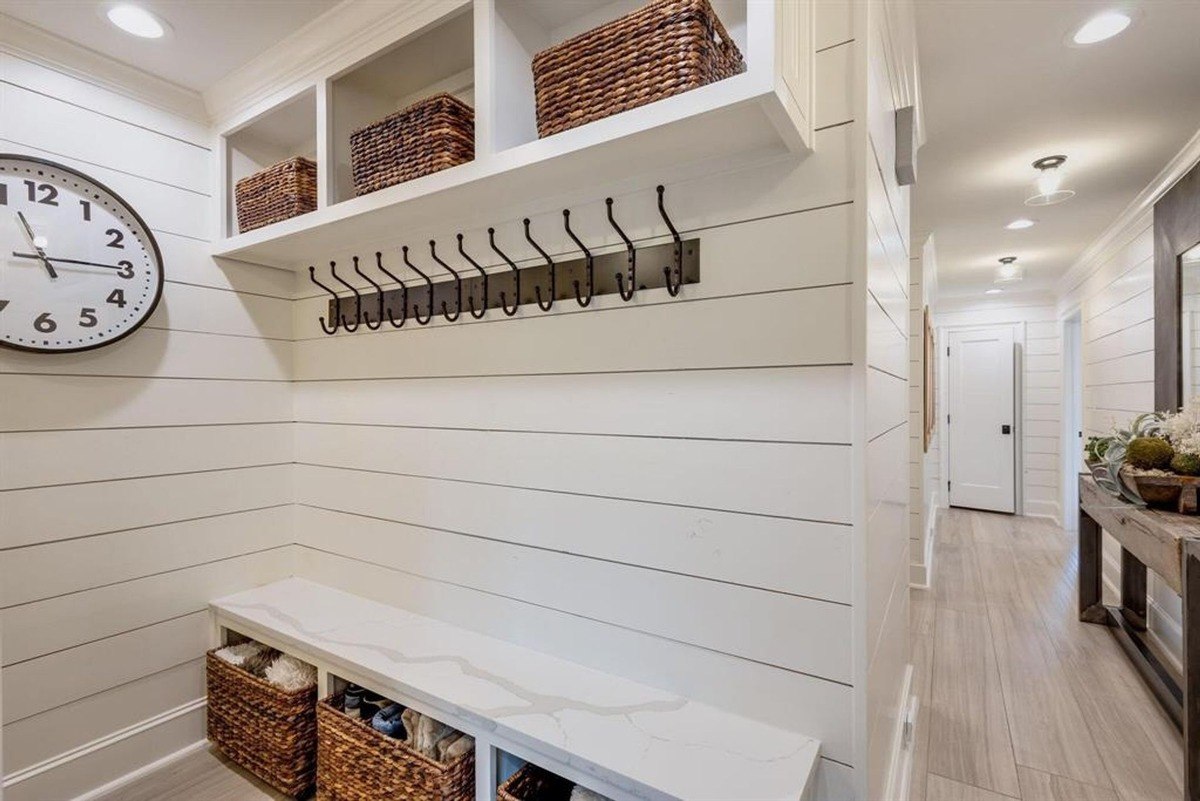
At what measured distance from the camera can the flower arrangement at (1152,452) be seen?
2129 millimetres

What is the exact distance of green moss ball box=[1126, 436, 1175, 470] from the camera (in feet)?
7.33

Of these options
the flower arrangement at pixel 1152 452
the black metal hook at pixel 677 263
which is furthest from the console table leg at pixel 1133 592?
the black metal hook at pixel 677 263

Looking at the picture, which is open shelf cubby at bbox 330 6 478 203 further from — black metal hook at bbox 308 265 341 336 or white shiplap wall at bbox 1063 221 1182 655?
white shiplap wall at bbox 1063 221 1182 655

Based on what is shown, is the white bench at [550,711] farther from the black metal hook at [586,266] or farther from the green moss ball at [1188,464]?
the green moss ball at [1188,464]

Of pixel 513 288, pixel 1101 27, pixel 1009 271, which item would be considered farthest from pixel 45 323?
pixel 1009 271

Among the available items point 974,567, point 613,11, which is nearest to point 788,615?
point 613,11

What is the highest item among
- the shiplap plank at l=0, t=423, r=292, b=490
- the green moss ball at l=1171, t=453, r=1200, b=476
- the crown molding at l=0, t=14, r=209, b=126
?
the crown molding at l=0, t=14, r=209, b=126

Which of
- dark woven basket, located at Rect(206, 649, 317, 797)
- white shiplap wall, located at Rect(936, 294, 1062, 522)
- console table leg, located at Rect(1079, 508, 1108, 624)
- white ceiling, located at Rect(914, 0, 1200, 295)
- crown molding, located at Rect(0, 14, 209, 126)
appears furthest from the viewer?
white shiplap wall, located at Rect(936, 294, 1062, 522)

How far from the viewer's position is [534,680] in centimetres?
133

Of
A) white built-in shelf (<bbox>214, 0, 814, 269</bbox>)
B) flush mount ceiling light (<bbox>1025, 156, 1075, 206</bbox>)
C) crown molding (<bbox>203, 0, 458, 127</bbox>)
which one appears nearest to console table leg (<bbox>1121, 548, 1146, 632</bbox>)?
flush mount ceiling light (<bbox>1025, 156, 1075, 206</bbox>)

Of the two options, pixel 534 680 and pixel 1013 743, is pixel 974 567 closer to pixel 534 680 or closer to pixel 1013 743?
pixel 1013 743

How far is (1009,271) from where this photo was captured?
16.0 feet

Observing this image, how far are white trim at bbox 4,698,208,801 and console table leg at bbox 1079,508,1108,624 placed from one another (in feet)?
14.2

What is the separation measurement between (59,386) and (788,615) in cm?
201
